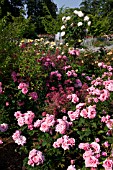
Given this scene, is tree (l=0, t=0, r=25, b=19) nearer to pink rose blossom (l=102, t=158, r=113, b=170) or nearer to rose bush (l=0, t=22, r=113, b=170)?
rose bush (l=0, t=22, r=113, b=170)

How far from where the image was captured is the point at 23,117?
3.66m

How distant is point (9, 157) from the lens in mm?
3838

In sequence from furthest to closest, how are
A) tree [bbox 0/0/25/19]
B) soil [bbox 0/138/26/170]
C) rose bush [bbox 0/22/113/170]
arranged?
tree [bbox 0/0/25/19] < soil [bbox 0/138/26/170] < rose bush [bbox 0/22/113/170]

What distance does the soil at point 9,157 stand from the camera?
145 inches

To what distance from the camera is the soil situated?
3.68 metres

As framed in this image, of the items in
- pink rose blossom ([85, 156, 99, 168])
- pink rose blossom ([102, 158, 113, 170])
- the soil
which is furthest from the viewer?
the soil

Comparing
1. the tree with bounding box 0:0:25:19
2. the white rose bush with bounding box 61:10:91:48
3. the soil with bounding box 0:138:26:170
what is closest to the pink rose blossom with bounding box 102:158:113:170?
the soil with bounding box 0:138:26:170

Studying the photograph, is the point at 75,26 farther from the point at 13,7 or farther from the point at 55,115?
the point at 13,7

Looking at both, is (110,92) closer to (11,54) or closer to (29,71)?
(29,71)

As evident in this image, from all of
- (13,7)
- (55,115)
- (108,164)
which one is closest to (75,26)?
(55,115)

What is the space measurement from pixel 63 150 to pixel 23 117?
0.55 metres

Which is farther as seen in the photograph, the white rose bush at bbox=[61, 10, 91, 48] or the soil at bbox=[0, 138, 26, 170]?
the white rose bush at bbox=[61, 10, 91, 48]

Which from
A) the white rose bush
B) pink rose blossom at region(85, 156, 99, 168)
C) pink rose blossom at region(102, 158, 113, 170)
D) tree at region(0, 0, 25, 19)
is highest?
tree at region(0, 0, 25, 19)

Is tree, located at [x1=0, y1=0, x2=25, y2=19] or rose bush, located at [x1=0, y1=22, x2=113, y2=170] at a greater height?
tree, located at [x1=0, y1=0, x2=25, y2=19]
